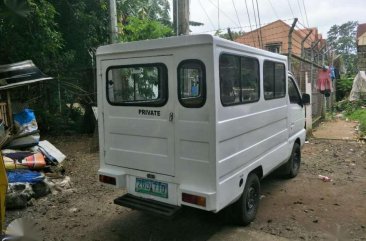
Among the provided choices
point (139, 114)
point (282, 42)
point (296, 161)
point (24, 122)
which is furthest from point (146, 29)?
point (282, 42)

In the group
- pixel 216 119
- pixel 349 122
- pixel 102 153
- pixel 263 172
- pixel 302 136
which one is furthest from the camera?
pixel 349 122

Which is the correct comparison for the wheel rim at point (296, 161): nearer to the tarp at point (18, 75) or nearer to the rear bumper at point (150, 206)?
the rear bumper at point (150, 206)

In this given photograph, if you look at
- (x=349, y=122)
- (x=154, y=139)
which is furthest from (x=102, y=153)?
(x=349, y=122)

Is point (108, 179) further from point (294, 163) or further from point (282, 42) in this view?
point (282, 42)

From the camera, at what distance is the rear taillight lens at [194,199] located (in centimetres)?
344

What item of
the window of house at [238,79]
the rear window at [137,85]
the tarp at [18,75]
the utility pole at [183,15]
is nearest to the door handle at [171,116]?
the rear window at [137,85]

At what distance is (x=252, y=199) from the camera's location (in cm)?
447

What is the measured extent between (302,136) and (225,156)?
356 centimetres

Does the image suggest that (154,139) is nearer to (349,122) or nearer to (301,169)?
(301,169)

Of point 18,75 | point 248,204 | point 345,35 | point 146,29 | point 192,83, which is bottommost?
point 248,204

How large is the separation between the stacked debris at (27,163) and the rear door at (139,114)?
177 cm

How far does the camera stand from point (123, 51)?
3926 millimetres

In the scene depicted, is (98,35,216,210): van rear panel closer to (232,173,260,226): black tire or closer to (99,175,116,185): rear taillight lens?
(99,175,116,185): rear taillight lens

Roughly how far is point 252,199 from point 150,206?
4.63 ft
